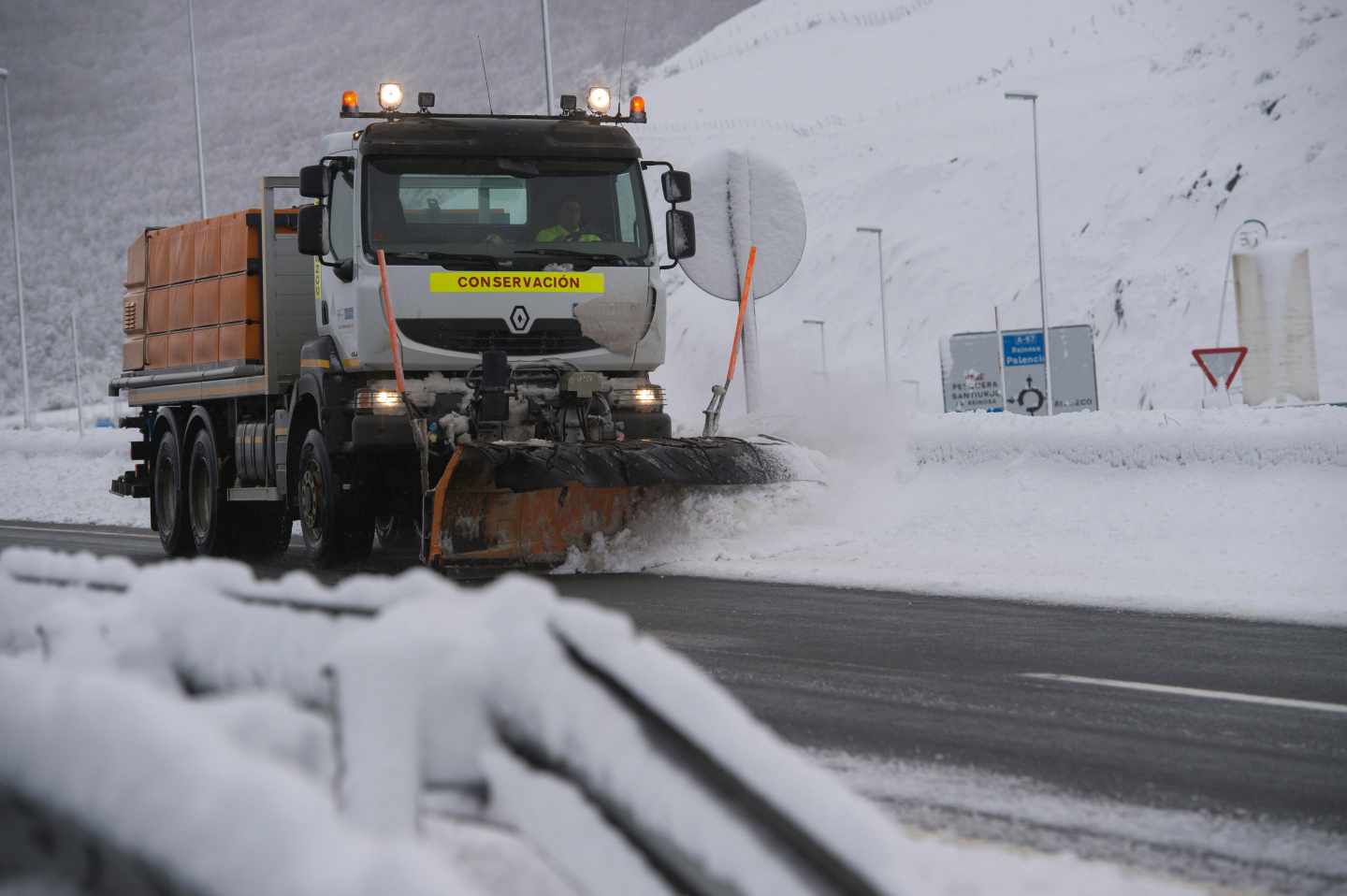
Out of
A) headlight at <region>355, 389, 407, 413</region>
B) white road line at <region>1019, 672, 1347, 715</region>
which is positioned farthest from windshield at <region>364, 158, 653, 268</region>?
white road line at <region>1019, 672, 1347, 715</region>

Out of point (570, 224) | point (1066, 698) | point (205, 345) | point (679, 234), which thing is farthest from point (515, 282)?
point (1066, 698)

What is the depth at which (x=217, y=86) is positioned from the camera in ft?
421

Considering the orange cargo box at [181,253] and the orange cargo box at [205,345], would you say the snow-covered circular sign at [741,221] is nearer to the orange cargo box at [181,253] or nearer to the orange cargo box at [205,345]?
the orange cargo box at [205,345]

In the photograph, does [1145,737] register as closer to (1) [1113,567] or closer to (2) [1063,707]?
(2) [1063,707]

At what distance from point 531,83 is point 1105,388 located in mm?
89113

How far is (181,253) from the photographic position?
14.6 m

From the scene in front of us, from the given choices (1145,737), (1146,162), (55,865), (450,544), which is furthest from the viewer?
(1146,162)

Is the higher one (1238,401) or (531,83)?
(531,83)

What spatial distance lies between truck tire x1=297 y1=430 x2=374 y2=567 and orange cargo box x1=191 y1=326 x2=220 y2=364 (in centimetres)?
196

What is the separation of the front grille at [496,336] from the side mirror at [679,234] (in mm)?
1276

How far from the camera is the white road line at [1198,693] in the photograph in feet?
20.3

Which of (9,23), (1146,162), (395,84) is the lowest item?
(395,84)

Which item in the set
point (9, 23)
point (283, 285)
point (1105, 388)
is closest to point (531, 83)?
point (9, 23)

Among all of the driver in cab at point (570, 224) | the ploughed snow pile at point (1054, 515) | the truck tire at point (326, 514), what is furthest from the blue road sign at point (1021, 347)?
the truck tire at point (326, 514)
